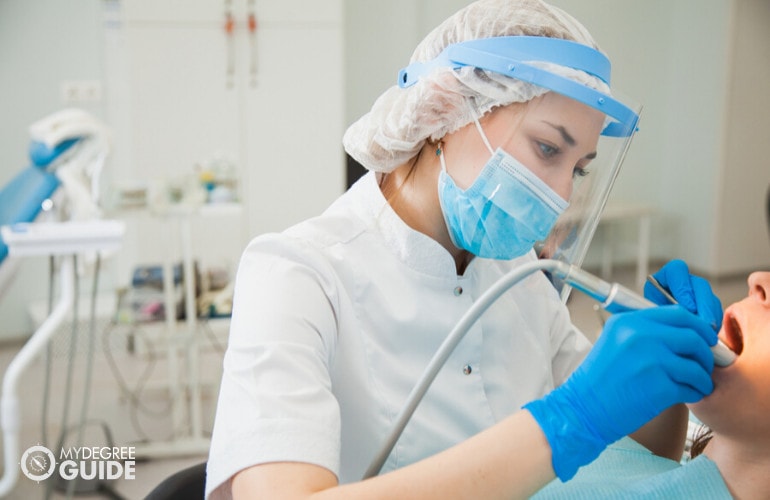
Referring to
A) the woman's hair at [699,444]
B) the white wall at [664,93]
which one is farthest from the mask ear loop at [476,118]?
the white wall at [664,93]

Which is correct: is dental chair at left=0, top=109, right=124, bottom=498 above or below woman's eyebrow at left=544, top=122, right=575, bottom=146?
below

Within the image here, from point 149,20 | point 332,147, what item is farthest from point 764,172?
point 149,20

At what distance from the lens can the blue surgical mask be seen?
0.98 m

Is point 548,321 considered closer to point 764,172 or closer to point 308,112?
point 308,112

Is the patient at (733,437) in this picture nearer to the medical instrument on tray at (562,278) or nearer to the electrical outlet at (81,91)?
the medical instrument on tray at (562,278)

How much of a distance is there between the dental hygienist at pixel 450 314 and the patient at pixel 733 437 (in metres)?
0.10

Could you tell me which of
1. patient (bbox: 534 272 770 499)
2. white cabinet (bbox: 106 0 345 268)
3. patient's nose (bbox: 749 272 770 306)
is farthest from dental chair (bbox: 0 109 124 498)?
patient's nose (bbox: 749 272 770 306)

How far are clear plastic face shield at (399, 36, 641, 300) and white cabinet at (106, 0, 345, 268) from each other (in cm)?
280

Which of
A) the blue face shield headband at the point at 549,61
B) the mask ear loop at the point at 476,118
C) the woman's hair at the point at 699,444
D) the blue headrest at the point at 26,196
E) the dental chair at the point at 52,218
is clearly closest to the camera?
the blue face shield headband at the point at 549,61

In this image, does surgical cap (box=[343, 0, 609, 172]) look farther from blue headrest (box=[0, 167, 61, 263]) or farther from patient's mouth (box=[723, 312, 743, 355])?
blue headrest (box=[0, 167, 61, 263])

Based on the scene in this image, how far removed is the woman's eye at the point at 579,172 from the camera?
1005 millimetres

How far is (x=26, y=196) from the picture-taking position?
2.30 m

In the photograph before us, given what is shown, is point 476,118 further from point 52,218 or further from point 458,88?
point 52,218

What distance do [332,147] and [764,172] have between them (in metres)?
2.96
